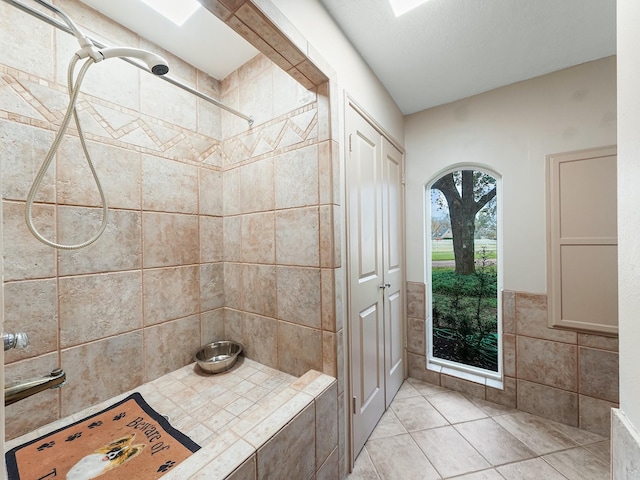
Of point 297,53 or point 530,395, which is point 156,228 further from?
point 530,395

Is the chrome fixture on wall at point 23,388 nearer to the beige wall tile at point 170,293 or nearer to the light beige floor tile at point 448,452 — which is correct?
the beige wall tile at point 170,293

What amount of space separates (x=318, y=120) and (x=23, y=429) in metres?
1.76

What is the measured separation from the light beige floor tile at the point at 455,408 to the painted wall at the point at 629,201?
1.38 meters

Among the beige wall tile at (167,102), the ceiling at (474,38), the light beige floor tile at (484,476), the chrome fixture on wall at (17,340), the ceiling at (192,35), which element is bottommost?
the light beige floor tile at (484,476)

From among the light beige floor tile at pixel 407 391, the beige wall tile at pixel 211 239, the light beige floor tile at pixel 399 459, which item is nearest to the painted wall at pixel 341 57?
the beige wall tile at pixel 211 239

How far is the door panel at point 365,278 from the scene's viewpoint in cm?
137

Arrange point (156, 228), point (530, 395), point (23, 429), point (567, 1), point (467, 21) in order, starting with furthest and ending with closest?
point (530, 395) → point (156, 228) → point (467, 21) → point (567, 1) → point (23, 429)

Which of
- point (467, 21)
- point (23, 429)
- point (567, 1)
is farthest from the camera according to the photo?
point (467, 21)

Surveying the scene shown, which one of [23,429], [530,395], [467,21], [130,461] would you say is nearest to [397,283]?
[530,395]

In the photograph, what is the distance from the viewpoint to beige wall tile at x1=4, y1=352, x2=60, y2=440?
97cm

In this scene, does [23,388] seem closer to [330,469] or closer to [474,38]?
[330,469]

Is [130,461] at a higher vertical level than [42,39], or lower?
lower

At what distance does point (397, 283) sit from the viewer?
2.00 meters

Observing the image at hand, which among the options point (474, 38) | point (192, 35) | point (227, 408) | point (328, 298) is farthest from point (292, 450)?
point (474, 38)
